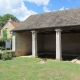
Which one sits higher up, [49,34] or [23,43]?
[49,34]

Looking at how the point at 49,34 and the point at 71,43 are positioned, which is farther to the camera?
the point at 49,34

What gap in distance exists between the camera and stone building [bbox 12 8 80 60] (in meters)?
16.4

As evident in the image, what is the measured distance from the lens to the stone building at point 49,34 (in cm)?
1642

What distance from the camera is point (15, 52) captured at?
2002 centimetres

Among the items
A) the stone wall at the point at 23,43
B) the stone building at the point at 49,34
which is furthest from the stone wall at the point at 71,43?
the stone wall at the point at 23,43

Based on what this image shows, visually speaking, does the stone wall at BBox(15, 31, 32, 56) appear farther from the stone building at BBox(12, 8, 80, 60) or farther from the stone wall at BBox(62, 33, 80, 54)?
the stone wall at BBox(62, 33, 80, 54)

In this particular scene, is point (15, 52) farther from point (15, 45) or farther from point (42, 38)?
point (42, 38)

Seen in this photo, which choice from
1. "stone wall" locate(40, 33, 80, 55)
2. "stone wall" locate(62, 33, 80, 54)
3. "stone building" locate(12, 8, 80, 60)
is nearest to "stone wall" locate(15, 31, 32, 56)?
"stone building" locate(12, 8, 80, 60)

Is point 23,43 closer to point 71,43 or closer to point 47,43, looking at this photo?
point 47,43

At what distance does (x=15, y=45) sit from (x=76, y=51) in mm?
9675

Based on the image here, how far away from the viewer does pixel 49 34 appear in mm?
25750

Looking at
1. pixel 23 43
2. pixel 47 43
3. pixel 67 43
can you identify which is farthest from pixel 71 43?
pixel 23 43

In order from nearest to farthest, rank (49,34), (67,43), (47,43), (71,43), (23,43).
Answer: (23,43), (71,43), (67,43), (49,34), (47,43)

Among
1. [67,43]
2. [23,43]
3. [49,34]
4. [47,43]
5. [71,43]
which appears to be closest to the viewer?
[23,43]
